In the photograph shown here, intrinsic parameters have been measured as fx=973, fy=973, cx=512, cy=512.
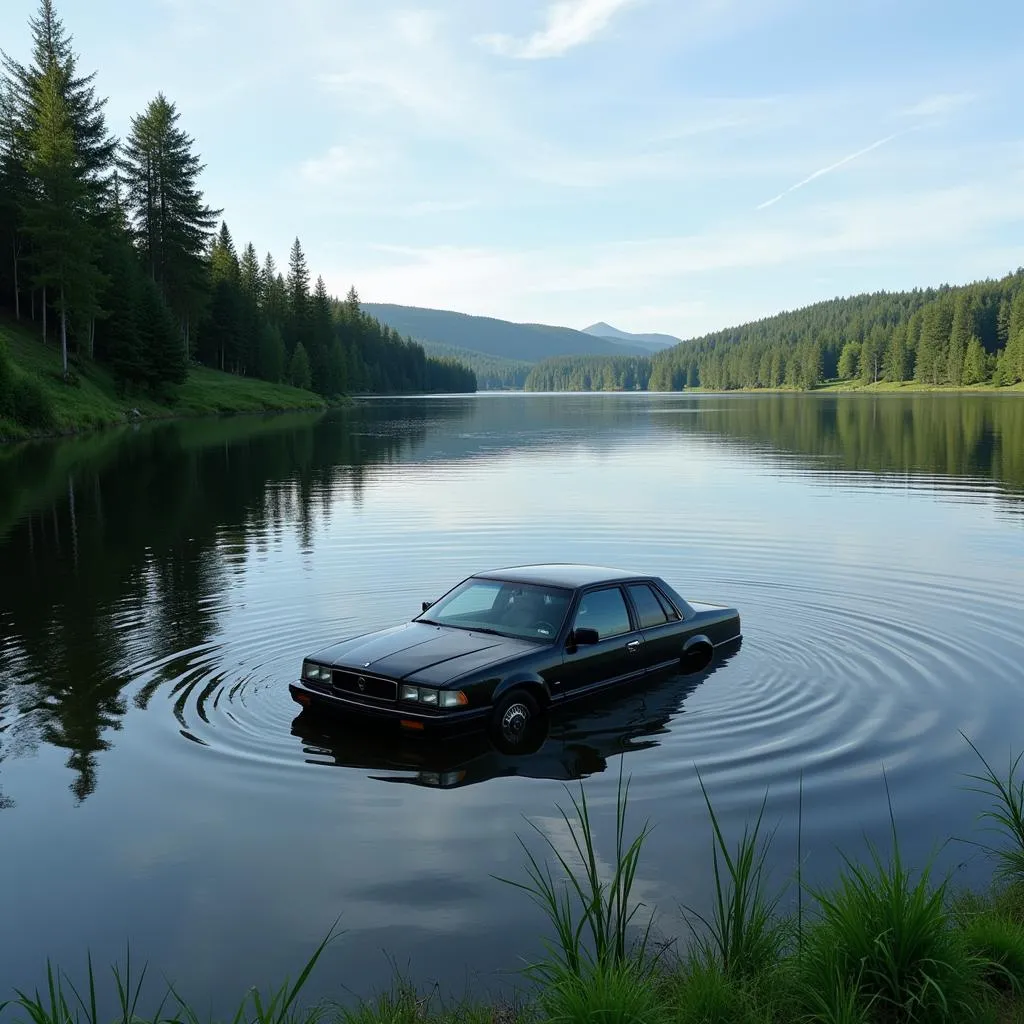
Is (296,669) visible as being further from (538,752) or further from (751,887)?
(751,887)

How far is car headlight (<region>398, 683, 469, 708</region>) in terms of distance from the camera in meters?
8.76

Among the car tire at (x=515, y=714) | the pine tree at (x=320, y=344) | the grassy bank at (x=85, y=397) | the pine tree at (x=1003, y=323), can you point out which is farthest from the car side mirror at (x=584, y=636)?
the pine tree at (x=1003, y=323)

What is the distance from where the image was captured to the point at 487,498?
29812mm

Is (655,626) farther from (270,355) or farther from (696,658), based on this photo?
(270,355)

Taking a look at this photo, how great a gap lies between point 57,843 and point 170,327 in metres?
68.3

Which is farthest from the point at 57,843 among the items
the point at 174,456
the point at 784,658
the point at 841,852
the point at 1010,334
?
the point at 1010,334

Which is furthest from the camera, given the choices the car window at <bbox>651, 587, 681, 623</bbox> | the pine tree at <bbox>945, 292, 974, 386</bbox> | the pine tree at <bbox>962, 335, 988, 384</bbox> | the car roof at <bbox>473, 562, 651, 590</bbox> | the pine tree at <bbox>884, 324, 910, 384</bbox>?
the pine tree at <bbox>884, 324, 910, 384</bbox>

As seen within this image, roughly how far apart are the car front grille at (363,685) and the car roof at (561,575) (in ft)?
7.13

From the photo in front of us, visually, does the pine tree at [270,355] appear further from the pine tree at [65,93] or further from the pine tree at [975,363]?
the pine tree at [975,363]

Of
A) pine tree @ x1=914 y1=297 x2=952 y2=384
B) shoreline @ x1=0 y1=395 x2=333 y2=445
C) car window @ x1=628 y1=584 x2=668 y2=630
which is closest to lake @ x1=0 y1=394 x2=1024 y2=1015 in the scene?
car window @ x1=628 y1=584 x2=668 y2=630

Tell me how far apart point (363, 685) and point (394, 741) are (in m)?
0.73

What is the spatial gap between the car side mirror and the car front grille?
2098mm

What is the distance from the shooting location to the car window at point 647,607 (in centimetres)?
1128

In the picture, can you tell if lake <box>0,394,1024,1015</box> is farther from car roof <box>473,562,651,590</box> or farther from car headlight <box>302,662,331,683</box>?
car roof <box>473,562,651,590</box>
